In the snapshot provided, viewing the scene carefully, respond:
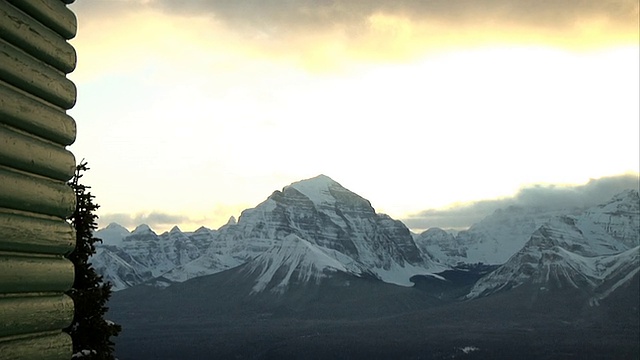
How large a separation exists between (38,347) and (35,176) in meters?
1.36

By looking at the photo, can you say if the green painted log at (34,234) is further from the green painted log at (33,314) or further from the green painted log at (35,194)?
the green painted log at (33,314)

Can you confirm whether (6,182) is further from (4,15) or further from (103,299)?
(103,299)

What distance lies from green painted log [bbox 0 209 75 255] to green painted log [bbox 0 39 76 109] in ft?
3.38

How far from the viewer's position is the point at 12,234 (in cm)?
561

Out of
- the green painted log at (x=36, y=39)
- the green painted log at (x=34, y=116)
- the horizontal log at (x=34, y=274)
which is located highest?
the green painted log at (x=36, y=39)

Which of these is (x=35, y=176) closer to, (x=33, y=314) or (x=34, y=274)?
(x=34, y=274)

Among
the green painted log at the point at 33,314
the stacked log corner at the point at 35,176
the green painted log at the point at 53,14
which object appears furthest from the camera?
the green painted log at the point at 53,14

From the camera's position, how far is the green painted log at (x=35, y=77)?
5.76 metres

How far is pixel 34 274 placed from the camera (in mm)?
5848

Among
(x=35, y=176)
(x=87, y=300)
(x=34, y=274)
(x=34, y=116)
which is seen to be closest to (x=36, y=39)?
(x=34, y=116)

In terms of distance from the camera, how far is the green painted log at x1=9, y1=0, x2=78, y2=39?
20.1 feet

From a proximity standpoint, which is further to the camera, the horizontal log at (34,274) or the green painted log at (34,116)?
the green painted log at (34,116)

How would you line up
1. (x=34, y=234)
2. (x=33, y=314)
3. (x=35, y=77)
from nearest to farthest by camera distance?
(x=33, y=314)
(x=34, y=234)
(x=35, y=77)

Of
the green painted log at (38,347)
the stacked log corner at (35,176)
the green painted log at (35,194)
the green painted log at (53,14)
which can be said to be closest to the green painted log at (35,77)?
the stacked log corner at (35,176)
